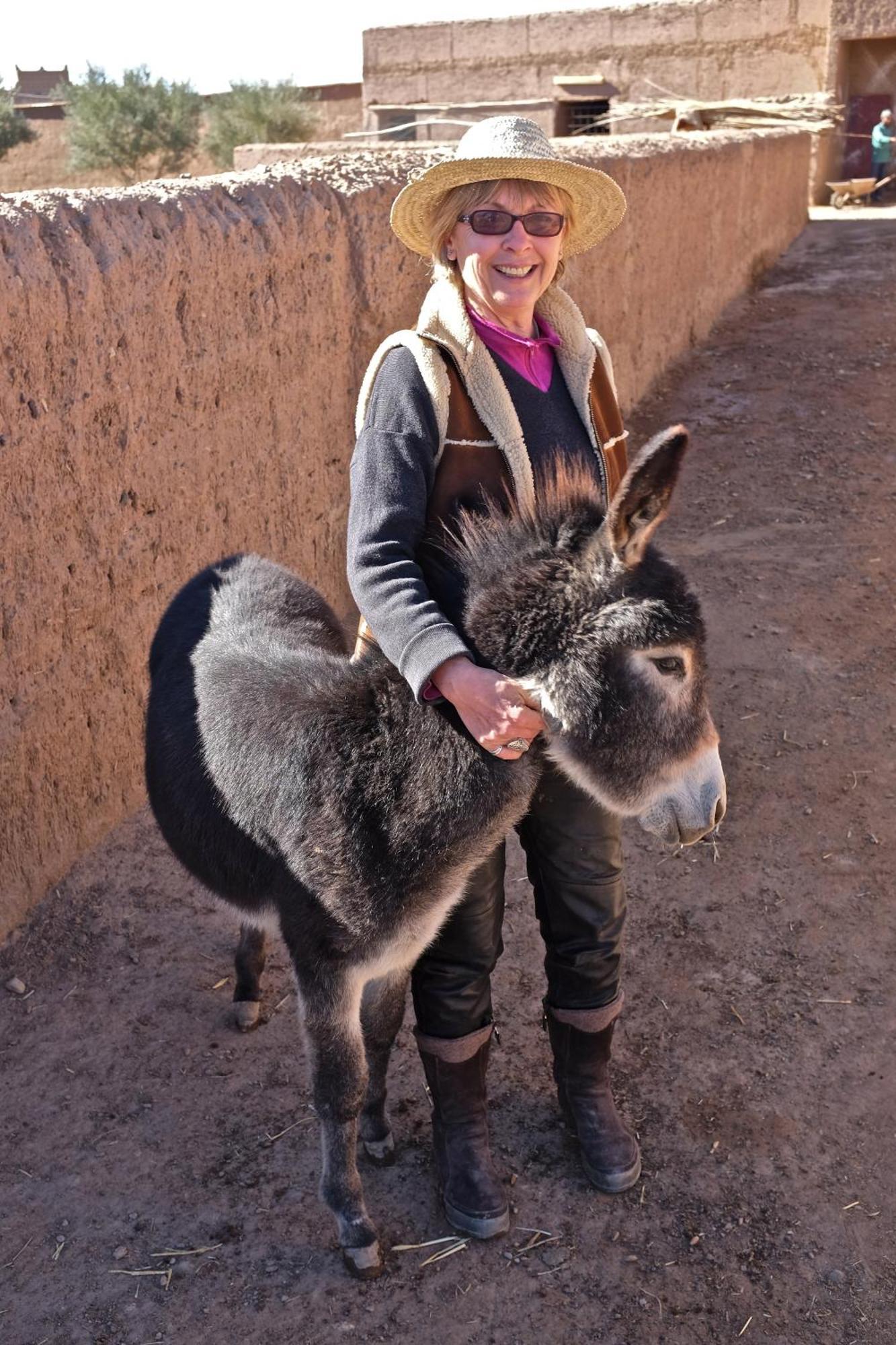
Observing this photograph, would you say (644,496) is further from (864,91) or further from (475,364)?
(864,91)

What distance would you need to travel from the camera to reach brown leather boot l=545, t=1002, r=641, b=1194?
2689mm

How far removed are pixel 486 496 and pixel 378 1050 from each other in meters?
1.36

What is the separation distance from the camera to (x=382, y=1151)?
2.84 meters

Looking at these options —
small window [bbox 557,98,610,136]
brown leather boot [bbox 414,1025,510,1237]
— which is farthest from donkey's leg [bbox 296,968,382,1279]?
small window [bbox 557,98,610,136]

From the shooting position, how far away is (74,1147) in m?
2.84

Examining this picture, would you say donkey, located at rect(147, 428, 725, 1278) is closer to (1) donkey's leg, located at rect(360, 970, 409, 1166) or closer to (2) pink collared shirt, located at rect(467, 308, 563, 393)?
(1) donkey's leg, located at rect(360, 970, 409, 1166)

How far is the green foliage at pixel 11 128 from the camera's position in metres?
23.4

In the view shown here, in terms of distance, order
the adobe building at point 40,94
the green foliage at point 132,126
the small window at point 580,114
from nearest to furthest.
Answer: the small window at point 580,114
the green foliage at point 132,126
the adobe building at point 40,94

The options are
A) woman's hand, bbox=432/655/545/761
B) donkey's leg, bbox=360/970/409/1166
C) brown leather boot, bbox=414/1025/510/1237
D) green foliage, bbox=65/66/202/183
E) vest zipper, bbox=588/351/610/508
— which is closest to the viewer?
woman's hand, bbox=432/655/545/761

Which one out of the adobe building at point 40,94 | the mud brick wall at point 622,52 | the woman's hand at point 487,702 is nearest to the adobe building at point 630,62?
the mud brick wall at point 622,52

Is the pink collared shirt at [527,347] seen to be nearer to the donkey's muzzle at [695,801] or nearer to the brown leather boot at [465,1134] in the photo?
the donkey's muzzle at [695,801]

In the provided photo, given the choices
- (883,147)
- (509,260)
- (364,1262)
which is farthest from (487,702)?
(883,147)

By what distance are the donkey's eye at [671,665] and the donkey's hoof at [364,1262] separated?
138 centimetres

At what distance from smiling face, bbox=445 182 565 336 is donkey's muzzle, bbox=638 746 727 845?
3.01 ft
